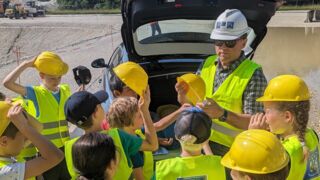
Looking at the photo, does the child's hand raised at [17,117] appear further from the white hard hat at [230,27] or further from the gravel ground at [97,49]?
the gravel ground at [97,49]

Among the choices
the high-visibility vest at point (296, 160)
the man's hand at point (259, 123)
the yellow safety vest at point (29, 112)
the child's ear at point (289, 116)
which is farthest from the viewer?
the yellow safety vest at point (29, 112)

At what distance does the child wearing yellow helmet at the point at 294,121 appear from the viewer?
3.08m

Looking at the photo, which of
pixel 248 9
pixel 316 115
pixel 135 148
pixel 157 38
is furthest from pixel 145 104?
pixel 316 115

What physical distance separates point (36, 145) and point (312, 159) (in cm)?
178

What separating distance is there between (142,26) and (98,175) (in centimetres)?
301

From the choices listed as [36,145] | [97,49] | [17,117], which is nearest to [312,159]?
[36,145]

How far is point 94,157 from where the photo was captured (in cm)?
281

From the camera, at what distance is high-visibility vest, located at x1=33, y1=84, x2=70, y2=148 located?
5.01m

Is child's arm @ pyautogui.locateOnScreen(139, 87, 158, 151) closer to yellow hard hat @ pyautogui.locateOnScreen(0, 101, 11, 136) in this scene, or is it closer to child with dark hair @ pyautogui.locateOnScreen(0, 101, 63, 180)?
child with dark hair @ pyautogui.locateOnScreen(0, 101, 63, 180)

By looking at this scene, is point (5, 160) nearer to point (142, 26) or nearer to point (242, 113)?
point (242, 113)

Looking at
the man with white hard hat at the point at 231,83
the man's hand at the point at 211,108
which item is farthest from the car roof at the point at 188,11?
the man's hand at the point at 211,108

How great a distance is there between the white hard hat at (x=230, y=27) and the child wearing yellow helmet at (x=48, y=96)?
5.58ft

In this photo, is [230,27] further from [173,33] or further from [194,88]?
[173,33]

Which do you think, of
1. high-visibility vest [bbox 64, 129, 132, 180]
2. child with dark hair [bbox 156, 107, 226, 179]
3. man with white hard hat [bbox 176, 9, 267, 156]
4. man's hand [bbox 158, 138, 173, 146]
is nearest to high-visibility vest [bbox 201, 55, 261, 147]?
man with white hard hat [bbox 176, 9, 267, 156]
